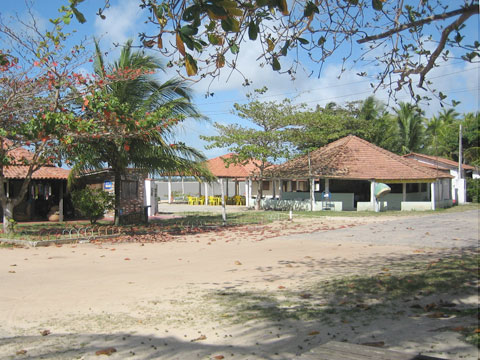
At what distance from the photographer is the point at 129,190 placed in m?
24.0

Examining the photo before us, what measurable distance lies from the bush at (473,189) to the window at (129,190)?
28.1m

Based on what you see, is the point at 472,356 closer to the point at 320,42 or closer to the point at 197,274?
the point at 320,42

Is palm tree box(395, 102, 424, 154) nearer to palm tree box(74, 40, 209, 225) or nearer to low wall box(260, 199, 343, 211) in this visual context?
low wall box(260, 199, 343, 211)

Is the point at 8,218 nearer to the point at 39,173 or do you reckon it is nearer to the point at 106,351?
the point at 39,173

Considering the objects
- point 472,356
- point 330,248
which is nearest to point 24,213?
point 330,248

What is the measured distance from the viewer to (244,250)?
42.8ft

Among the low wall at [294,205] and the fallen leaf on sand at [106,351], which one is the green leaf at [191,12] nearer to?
the fallen leaf on sand at [106,351]

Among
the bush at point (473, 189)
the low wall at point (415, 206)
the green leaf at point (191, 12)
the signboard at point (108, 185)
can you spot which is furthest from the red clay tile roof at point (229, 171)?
the green leaf at point (191, 12)

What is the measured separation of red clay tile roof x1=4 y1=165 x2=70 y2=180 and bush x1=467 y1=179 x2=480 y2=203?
3119 cm

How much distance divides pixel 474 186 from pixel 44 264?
36.7m

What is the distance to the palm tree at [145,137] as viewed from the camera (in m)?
17.5

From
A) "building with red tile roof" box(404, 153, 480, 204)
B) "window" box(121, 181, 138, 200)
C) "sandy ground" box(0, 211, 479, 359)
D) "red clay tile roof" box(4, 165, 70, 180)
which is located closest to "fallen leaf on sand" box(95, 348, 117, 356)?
"sandy ground" box(0, 211, 479, 359)

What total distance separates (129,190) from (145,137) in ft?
25.8

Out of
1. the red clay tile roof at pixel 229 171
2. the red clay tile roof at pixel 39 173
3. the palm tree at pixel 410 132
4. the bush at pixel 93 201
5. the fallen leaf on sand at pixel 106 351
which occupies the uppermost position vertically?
the palm tree at pixel 410 132
